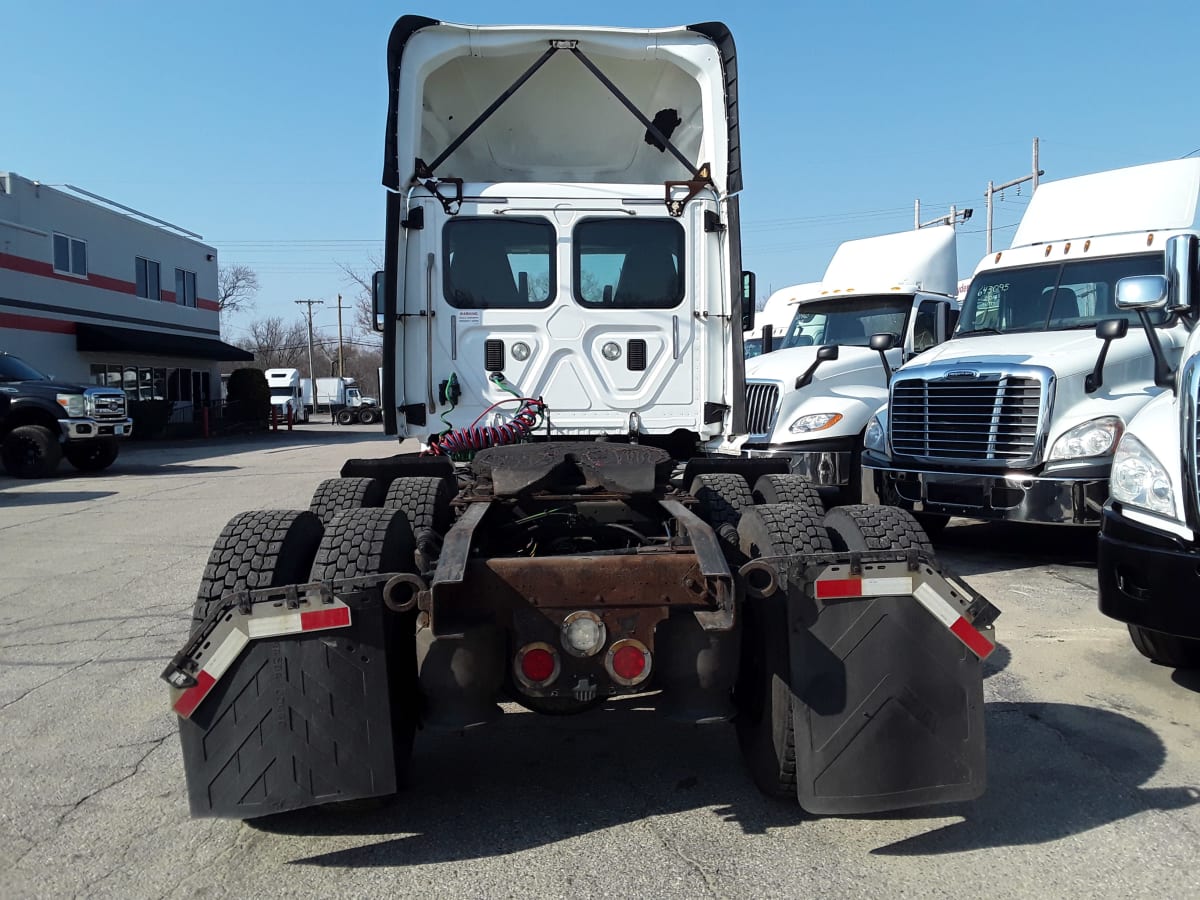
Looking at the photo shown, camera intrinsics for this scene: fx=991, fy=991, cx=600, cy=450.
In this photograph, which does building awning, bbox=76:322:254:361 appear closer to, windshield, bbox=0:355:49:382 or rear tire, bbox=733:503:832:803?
windshield, bbox=0:355:49:382

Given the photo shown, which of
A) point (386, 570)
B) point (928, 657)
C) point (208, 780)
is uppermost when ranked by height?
point (386, 570)

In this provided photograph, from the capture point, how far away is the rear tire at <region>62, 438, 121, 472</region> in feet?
61.9

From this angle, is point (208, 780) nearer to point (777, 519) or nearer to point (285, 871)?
point (285, 871)

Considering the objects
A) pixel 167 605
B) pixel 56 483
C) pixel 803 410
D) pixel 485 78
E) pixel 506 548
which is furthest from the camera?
pixel 56 483

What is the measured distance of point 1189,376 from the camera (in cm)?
470

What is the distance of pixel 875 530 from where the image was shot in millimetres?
3600

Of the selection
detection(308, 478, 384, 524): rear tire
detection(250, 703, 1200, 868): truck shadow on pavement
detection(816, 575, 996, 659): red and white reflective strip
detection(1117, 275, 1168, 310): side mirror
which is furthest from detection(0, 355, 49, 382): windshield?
detection(816, 575, 996, 659): red and white reflective strip

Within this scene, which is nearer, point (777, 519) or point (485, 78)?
point (777, 519)

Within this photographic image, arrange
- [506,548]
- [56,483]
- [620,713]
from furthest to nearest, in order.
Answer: [56,483]
[620,713]
[506,548]

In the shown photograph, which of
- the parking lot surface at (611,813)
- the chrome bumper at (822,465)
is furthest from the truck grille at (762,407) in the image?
the parking lot surface at (611,813)

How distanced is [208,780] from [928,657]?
7.71 ft

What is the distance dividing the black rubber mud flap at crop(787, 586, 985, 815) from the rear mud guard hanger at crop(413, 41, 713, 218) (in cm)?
372

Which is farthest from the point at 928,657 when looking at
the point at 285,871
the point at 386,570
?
the point at 285,871

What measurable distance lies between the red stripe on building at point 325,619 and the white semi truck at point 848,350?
5494mm
